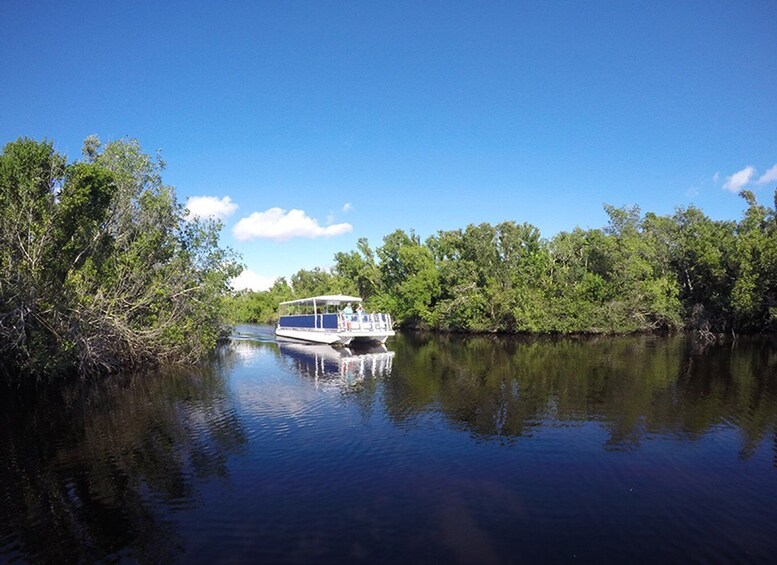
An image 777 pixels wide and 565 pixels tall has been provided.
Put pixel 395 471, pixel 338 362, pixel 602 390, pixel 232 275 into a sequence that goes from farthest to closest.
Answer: pixel 232 275, pixel 338 362, pixel 602 390, pixel 395 471

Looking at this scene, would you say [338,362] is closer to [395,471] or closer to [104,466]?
[104,466]

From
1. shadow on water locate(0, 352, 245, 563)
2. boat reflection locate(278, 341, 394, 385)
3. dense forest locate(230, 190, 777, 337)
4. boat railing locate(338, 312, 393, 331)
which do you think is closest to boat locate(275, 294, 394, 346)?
boat railing locate(338, 312, 393, 331)

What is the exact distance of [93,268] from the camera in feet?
71.1

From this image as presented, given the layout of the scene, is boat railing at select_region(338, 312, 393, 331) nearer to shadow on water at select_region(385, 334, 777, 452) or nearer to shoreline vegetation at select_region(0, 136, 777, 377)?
shadow on water at select_region(385, 334, 777, 452)

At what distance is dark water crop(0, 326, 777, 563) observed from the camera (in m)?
8.30

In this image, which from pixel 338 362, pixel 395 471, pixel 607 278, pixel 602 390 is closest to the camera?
pixel 395 471

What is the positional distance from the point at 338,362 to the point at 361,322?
746 centimetres

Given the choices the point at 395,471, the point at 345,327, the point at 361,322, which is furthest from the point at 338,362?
the point at 395,471

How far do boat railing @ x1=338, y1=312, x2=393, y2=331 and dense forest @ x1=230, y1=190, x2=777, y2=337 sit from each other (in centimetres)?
889

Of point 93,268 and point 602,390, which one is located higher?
point 93,268

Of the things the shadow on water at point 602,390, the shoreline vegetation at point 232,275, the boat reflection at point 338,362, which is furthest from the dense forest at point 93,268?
the shadow on water at point 602,390

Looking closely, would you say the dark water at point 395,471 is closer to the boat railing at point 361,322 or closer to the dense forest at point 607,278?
the boat railing at point 361,322

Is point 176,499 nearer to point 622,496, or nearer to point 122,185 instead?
point 622,496

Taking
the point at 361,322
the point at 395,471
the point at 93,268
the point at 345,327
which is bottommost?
the point at 395,471
